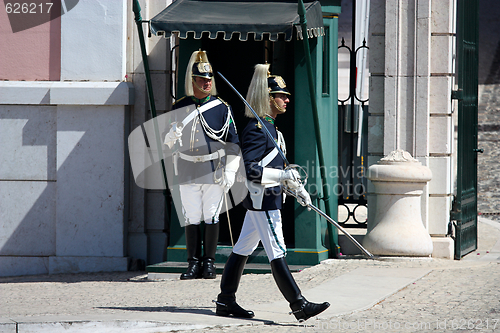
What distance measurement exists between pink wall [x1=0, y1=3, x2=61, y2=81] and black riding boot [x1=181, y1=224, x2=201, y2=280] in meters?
2.89

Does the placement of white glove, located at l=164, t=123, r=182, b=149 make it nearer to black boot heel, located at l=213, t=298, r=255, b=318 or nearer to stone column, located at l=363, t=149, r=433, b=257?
black boot heel, located at l=213, t=298, r=255, b=318

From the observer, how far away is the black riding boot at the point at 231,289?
498 centimetres

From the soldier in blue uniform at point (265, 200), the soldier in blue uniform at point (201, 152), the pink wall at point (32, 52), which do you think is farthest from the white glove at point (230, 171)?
the pink wall at point (32, 52)

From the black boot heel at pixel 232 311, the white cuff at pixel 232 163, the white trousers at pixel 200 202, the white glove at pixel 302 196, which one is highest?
the white cuff at pixel 232 163

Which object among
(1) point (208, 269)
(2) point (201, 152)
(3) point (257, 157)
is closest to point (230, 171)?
(2) point (201, 152)

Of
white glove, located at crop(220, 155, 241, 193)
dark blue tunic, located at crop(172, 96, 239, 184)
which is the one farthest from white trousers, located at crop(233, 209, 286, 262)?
dark blue tunic, located at crop(172, 96, 239, 184)

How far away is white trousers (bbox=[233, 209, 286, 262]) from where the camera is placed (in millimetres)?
4875

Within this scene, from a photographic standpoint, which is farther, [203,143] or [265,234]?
[203,143]

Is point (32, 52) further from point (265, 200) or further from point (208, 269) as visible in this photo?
point (265, 200)

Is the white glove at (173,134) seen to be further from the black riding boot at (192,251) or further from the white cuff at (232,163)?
the black riding boot at (192,251)

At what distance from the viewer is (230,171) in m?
6.30

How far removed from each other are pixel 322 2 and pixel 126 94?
256cm

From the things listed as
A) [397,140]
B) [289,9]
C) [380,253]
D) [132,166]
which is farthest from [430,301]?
[132,166]

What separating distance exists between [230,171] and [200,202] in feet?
2.20
